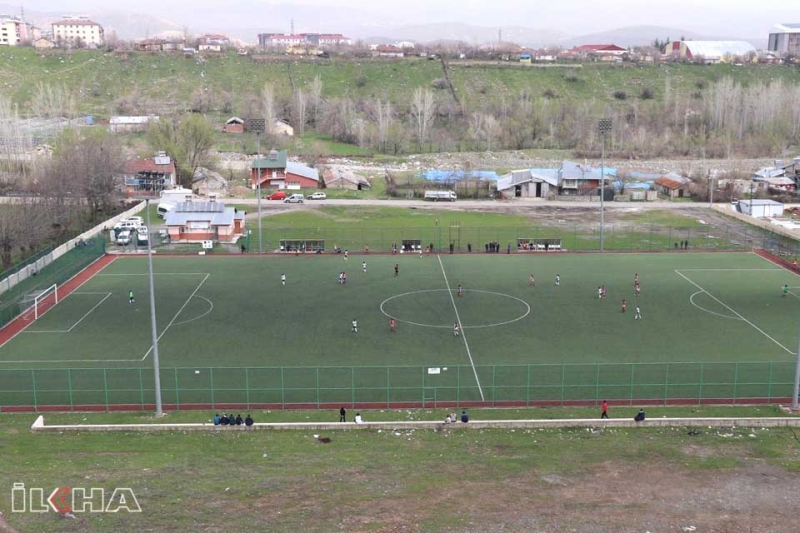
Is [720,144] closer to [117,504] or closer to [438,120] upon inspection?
[438,120]

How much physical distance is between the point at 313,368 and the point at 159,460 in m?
12.0

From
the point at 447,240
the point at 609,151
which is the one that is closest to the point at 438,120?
the point at 609,151

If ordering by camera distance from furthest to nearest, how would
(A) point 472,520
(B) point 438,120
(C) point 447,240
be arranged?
(B) point 438,120, (C) point 447,240, (A) point 472,520

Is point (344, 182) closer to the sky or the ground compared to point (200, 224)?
closer to the sky

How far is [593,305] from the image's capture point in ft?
170

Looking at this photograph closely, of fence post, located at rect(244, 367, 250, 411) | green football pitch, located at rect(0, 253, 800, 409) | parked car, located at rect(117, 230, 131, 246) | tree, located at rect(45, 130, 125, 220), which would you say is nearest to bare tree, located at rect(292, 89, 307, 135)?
tree, located at rect(45, 130, 125, 220)

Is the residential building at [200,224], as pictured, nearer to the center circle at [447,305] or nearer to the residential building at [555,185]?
the center circle at [447,305]

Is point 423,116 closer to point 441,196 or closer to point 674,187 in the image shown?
point 441,196

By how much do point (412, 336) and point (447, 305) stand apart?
7.09m

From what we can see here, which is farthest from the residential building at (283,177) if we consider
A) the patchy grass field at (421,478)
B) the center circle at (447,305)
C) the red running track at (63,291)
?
the patchy grass field at (421,478)

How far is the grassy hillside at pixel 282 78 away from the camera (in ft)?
567

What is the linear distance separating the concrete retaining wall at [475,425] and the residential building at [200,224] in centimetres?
3970

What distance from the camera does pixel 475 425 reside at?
32906 mm
